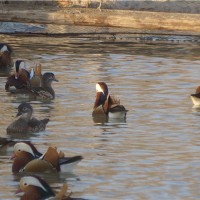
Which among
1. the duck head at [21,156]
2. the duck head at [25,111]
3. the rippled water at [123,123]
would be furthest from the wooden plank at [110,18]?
the duck head at [21,156]

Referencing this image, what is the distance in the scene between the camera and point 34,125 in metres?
17.7

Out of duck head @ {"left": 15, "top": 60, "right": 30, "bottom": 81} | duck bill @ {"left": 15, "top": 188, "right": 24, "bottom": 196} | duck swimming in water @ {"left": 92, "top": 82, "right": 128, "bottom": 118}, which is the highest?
duck bill @ {"left": 15, "top": 188, "right": 24, "bottom": 196}

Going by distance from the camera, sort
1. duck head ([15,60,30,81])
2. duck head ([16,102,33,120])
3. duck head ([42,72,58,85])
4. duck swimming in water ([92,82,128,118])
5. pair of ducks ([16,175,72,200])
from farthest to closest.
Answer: duck head ([15,60,30,81]) → duck head ([42,72,58,85]) → duck swimming in water ([92,82,128,118]) → duck head ([16,102,33,120]) → pair of ducks ([16,175,72,200])

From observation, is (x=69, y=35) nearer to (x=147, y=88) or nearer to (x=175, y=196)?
(x=147, y=88)

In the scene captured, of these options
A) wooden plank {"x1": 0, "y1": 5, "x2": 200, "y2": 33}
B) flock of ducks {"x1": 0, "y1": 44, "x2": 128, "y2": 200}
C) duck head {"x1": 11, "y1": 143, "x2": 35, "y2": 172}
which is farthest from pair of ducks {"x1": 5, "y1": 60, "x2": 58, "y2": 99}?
wooden plank {"x1": 0, "y1": 5, "x2": 200, "y2": 33}

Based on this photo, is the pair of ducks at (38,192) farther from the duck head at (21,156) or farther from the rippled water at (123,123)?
the duck head at (21,156)

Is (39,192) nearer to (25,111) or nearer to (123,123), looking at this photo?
(25,111)

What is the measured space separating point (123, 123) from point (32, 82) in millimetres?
4752

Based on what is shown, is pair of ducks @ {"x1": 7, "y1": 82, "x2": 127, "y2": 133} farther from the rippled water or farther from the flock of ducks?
the rippled water

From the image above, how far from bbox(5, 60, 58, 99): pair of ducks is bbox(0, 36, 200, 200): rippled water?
265mm

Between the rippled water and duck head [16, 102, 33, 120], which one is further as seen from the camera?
duck head [16, 102, 33, 120]

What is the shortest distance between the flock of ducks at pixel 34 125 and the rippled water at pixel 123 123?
0.57ft

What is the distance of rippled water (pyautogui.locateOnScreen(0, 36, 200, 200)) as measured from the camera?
1416cm

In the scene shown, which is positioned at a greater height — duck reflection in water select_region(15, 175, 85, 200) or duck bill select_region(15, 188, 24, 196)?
duck reflection in water select_region(15, 175, 85, 200)
